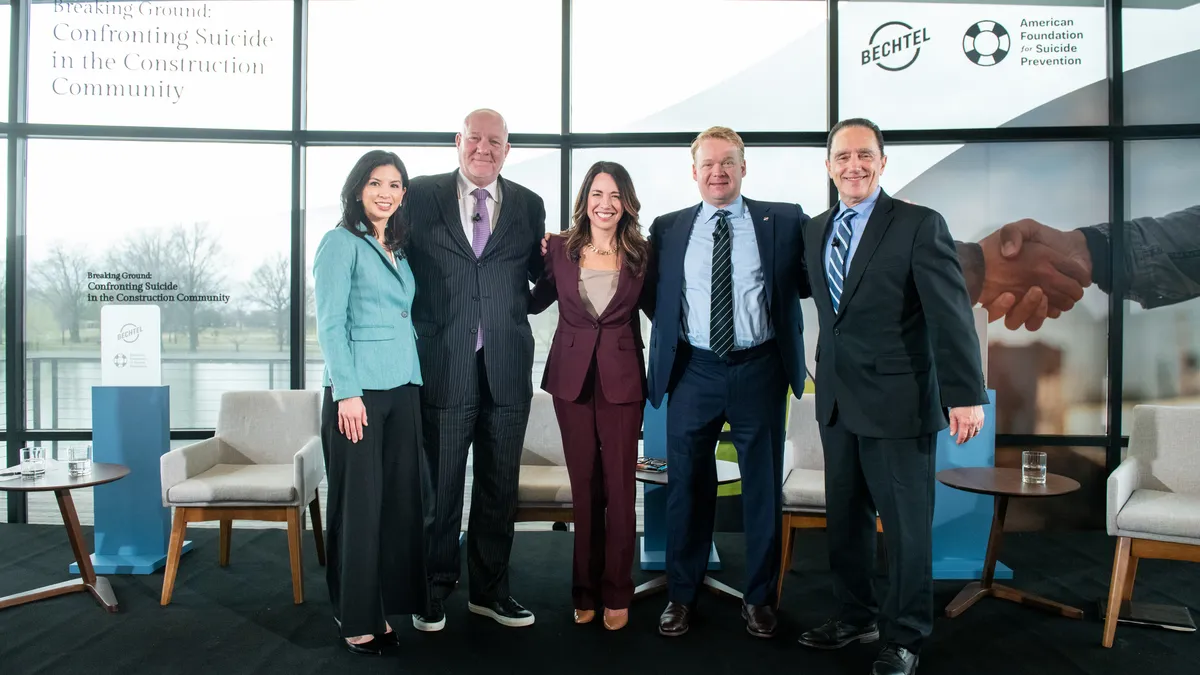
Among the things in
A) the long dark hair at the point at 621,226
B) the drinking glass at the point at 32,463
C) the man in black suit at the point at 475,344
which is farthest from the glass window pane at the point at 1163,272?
the drinking glass at the point at 32,463

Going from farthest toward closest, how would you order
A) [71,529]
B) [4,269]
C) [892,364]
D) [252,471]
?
[4,269] → [252,471] → [71,529] → [892,364]

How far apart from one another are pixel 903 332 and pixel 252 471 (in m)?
2.98

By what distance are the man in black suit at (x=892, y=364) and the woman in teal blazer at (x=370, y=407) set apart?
1506 millimetres

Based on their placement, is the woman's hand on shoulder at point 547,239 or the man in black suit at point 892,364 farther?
the woman's hand on shoulder at point 547,239

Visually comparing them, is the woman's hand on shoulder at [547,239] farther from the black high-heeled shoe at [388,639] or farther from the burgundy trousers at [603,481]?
the black high-heeled shoe at [388,639]

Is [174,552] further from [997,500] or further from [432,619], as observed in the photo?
[997,500]

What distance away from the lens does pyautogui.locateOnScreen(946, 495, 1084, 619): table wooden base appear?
314 cm

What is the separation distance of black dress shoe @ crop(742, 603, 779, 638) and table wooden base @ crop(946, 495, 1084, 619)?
0.82m

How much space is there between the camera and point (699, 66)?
15.7 feet

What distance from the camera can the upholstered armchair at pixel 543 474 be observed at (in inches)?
134

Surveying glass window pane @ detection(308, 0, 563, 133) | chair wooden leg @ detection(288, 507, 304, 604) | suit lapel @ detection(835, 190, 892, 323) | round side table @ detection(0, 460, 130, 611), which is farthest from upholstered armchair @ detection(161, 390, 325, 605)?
suit lapel @ detection(835, 190, 892, 323)

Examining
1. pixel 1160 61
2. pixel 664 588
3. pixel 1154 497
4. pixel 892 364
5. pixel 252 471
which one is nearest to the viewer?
pixel 892 364

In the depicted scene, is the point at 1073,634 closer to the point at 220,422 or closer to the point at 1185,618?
the point at 1185,618

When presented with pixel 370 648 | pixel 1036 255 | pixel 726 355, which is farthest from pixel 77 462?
pixel 1036 255
